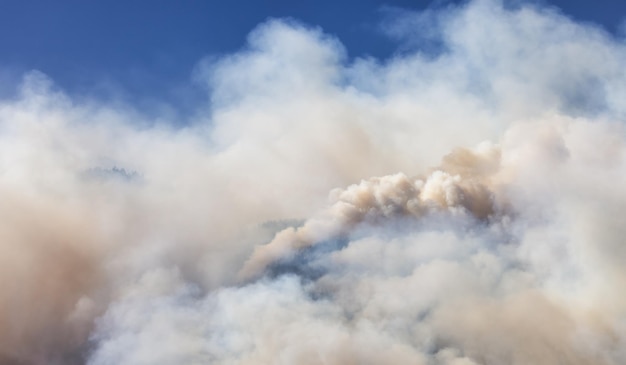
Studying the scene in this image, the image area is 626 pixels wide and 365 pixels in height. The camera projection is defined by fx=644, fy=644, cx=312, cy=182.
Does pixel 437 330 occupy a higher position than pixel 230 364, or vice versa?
pixel 437 330

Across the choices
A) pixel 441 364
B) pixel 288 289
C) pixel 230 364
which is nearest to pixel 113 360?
pixel 230 364

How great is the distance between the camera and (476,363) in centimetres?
8850

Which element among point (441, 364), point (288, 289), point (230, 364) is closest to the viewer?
point (230, 364)

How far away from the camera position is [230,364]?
79938 millimetres

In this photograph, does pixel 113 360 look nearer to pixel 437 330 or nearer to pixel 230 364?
pixel 230 364

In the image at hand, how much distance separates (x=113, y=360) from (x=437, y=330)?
44521mm

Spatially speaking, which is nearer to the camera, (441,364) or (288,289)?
(441,364)

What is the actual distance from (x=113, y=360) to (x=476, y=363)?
1901 inches

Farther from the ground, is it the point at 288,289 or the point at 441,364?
the point at 288,289

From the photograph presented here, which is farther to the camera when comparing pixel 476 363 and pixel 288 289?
pixel 288 289

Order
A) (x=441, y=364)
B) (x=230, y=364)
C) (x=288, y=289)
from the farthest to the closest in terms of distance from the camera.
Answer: (x=288, y=289) → (x=441, y=364) → (x=230, y=364)

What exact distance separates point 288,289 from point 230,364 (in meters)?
18.0

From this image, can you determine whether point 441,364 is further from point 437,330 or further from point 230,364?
point 230,364

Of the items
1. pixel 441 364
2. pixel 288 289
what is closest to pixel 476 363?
pixel 441 364
